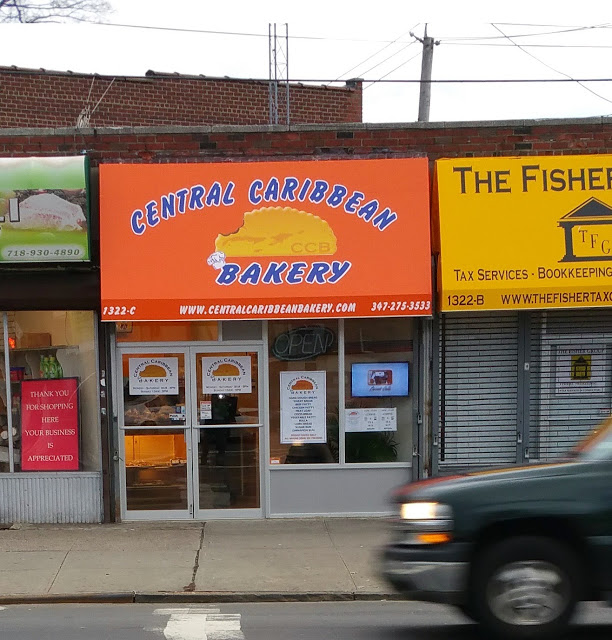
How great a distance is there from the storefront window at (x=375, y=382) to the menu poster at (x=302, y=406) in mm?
333

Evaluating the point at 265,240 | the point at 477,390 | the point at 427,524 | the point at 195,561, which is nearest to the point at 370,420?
the point at 477,390

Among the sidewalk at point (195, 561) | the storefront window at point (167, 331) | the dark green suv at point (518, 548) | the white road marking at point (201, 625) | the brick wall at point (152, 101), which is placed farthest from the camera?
the brick wall at point (152, 101)

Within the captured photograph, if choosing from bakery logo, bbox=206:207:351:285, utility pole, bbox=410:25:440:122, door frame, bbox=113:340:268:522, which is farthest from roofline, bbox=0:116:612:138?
utility pole, bbox=410:25:440:122

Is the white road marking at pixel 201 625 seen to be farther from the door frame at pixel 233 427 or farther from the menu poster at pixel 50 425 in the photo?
the menu poster at pixel 50 425

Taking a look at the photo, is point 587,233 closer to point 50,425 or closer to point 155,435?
point 155,435

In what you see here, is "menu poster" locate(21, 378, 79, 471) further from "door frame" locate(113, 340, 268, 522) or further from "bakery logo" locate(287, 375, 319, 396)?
"bakery logo" locate(287, 375, 319, 396)

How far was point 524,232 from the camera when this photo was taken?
367 inches

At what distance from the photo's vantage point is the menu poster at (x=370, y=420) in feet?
32.3

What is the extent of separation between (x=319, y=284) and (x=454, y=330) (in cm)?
188

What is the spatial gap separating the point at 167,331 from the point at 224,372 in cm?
88

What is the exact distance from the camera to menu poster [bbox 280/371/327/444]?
984 centimetres

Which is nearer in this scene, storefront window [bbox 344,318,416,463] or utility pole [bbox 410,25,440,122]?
storefront window [bbox 344,318,416,463]

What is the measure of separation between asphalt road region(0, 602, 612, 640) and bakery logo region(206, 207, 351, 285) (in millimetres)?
3937

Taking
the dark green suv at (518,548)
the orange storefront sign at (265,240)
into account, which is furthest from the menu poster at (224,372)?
the dark green suv at (518,548)
